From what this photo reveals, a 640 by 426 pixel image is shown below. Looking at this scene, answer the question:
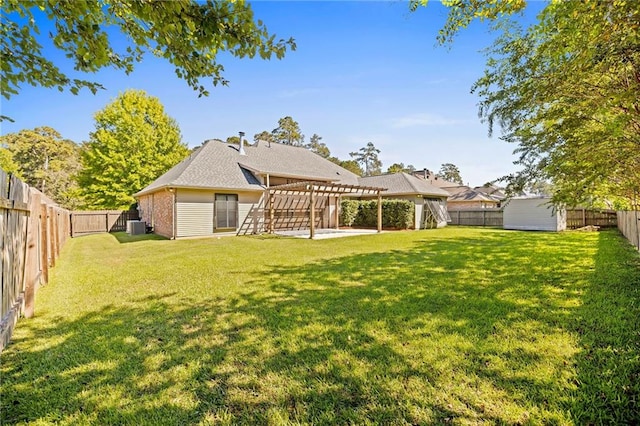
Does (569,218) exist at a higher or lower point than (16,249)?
higher

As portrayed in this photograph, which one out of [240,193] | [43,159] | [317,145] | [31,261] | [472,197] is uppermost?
[317,145]

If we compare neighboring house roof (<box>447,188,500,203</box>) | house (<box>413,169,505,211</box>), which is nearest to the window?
house (<box>413,169,505,211</box>)

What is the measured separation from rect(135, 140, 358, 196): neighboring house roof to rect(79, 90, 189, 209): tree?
21.3 feet

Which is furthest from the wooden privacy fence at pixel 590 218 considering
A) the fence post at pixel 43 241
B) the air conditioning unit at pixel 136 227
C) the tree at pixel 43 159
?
the tree at pixel 43 159

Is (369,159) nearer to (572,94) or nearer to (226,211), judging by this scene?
(226,211)

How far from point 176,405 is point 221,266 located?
5222mm

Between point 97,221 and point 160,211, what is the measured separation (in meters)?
5.96

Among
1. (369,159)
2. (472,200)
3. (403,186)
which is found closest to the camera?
(403,186)

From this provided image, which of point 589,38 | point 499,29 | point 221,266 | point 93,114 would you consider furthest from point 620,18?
point 93,114

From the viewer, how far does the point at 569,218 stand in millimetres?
19031

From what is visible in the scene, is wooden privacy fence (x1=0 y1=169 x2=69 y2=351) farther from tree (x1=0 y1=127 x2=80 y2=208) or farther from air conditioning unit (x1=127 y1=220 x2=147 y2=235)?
tree (x1=0 y1=127 x2=80 y2=208)

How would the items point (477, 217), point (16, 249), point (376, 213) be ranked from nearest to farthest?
point (16, 249) < point (376, 213) < point (477, 217)

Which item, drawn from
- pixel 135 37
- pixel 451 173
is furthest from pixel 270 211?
pixel 451 173

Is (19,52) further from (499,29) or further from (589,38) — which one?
(499,29)
